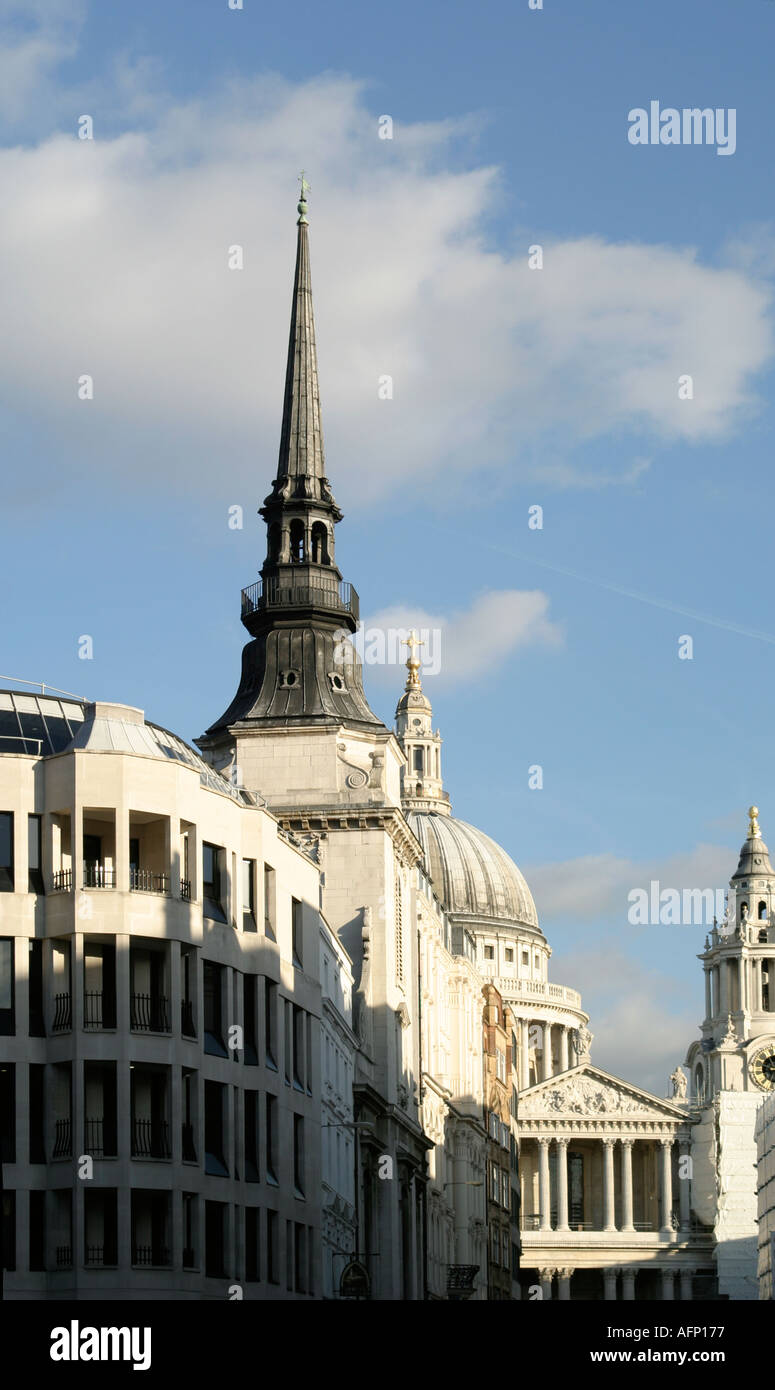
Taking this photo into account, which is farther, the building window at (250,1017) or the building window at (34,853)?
the building window at (250,1017)

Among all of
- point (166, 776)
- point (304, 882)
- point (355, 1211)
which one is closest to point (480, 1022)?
point (355, 1211)

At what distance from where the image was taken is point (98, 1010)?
2574 inches

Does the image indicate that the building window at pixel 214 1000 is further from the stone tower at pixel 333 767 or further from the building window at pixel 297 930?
the stone tower at pixel 333 767

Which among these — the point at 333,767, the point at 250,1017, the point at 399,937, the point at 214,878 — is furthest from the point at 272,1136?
the point at 399,937

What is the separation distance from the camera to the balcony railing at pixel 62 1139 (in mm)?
63969

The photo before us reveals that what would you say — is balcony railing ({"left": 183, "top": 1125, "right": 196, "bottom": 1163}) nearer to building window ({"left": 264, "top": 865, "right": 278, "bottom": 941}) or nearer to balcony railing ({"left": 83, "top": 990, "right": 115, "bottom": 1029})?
balcony railing ({"left": 83, "top": 990, "right": 115, "bottom": 1029})

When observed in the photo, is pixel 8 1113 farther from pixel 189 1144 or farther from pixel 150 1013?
pixel 189 1144

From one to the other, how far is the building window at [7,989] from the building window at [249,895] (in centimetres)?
968

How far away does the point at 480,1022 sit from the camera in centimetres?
16025

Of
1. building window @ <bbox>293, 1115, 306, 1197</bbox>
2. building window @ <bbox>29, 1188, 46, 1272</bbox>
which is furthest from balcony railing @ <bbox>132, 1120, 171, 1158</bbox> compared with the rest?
building window @ <bbox>293, 1115, 306, 1197</bbox>

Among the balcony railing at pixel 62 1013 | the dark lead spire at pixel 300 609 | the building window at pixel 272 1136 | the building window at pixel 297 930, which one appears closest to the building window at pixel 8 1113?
the balcony railing at pixel 62 1013

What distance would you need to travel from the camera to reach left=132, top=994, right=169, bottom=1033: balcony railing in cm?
6600
